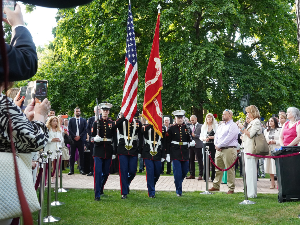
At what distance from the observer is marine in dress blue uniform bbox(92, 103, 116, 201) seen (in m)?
8.94

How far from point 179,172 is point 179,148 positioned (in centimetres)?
64

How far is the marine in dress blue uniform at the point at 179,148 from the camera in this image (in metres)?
9.52

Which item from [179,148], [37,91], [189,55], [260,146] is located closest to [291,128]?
[260,146]

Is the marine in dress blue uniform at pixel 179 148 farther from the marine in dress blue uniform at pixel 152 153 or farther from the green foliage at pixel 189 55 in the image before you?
the green foliage at pixel 189 55

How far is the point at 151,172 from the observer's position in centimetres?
932

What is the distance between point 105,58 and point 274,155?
13.3 metres

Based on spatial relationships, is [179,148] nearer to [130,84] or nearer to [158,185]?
[130,84]

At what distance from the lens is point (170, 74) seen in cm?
1942

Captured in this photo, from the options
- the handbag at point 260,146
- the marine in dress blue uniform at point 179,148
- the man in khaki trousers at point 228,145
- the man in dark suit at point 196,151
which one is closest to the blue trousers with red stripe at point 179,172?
the marine in dress blue uniform at point 179,148

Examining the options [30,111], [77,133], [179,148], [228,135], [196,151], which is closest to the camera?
[30,111]

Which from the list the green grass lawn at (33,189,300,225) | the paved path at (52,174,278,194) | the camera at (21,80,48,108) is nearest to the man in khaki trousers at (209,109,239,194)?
the green grass lawn at (33,189,300,225)

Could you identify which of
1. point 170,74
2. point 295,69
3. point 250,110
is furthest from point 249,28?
point 250,110

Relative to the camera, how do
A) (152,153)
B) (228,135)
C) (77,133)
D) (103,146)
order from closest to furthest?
1. (103,146)
2. (152,153)
3. (228,135)
4. (77,133)

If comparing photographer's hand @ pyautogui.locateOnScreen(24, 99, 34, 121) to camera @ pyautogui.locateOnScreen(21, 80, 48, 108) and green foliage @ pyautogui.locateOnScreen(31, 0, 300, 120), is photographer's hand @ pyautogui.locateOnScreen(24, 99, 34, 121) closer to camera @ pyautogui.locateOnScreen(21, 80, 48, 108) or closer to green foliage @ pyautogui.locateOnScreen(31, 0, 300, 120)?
camera @ pyautogui.locateOnScreen(21, 80, 48, 108)
